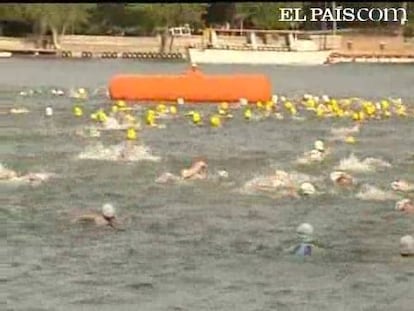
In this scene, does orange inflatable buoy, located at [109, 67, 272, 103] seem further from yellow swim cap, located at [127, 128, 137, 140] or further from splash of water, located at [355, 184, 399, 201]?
splash of water, located at [355, 184, 399, 201]

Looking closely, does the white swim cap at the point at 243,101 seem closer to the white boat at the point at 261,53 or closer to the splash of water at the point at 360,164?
the splash of water at the point at 360,164

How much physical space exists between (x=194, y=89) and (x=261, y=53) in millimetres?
32896

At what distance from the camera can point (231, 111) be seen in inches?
989

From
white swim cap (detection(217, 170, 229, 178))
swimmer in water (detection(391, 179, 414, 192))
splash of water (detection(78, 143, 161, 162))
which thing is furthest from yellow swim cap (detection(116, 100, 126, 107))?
swimmer in water (detection(391, 179, 414, 192))

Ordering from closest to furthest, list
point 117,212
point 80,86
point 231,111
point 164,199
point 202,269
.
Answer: point 202,269, point 117,212, point 164,199, point 231,111, point 80,86

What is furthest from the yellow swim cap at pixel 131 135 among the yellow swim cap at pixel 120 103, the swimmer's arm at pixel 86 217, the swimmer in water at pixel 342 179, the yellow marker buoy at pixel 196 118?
the swimmer's arm at pixel 86 217

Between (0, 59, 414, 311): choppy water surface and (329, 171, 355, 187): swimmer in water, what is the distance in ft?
0.91

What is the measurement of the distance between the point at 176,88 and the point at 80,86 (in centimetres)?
1047

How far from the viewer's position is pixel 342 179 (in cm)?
1434

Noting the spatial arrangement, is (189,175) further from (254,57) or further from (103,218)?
(254,57)

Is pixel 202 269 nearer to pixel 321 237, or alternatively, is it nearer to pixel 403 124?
pixel 321 237

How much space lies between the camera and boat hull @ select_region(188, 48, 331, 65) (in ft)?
193

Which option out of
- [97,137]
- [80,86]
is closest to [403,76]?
[80,86]

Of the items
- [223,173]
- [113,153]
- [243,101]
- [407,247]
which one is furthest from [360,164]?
[243,101]
